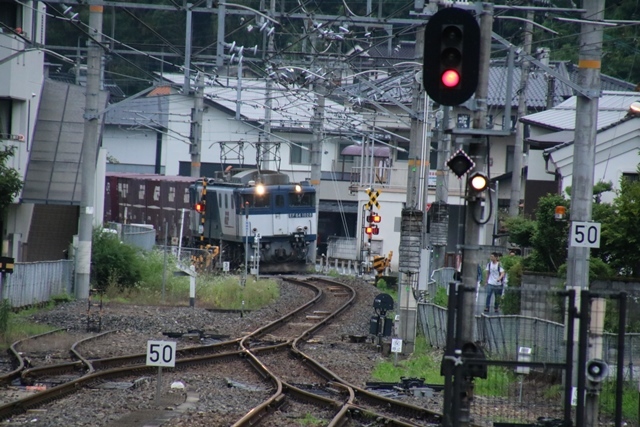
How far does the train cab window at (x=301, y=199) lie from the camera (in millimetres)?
41219

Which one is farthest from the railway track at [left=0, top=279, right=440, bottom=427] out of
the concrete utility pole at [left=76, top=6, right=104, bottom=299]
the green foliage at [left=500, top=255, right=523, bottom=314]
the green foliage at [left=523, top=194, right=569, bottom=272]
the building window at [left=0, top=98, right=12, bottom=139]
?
the building window at [left=0, top=98, right=12, bottom=139]

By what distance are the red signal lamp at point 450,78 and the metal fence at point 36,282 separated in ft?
51.2

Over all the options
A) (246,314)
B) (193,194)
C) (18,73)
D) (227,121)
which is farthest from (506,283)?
(227,121)

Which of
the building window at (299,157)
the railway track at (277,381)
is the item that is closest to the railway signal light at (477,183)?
the railway track at (277,381)

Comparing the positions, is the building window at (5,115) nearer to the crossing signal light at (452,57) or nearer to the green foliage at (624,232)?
the green foliage at (624,232)

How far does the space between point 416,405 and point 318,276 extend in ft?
89.5

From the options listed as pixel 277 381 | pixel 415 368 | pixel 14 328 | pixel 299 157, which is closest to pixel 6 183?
pixel 14 328

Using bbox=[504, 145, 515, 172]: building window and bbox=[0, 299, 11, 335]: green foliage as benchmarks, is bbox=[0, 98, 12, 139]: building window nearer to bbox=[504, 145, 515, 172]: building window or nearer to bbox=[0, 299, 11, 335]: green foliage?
bbox=[0, 299, 11, 335]: green foliage

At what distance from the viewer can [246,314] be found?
26.3 meters

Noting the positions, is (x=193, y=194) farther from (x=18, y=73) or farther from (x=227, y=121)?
(x=227, y=121)

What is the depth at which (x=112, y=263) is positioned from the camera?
29812 millimetres

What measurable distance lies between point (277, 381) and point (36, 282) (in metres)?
12.3

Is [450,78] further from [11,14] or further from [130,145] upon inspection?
[130,145]

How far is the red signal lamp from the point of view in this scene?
28.7 feet
